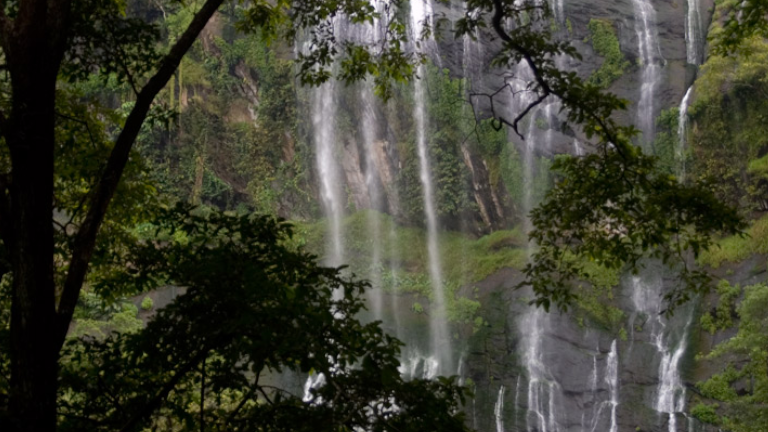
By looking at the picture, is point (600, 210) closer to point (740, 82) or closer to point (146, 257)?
point (146, 257)

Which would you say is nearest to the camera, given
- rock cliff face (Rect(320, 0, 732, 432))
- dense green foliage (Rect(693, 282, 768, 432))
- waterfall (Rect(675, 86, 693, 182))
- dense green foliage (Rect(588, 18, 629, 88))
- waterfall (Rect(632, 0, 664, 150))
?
dense green foliage (Rect(693, 282, 768, 432))

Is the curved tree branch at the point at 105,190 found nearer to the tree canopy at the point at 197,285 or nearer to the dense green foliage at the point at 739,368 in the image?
the tree canopy at the point at 197,285

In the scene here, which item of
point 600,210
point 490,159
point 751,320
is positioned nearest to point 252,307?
point 600,210

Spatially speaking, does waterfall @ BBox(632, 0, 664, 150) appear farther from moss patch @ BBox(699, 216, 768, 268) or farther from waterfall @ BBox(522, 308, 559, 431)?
waterfall @ BBox(522, 308, 559, 431)

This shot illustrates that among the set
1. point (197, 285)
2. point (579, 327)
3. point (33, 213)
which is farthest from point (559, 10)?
point (33, 213)

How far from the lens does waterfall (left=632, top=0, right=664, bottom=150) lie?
18.7m

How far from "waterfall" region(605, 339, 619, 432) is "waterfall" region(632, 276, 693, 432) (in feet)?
2.58

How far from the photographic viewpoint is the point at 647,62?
19016mm

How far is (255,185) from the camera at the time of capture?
20.9 metres

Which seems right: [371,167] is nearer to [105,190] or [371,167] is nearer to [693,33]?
[693,33]

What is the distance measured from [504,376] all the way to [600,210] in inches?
493

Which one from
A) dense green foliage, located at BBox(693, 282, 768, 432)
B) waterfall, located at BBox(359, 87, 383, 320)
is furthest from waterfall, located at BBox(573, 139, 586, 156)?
waterfall, located at BBox(359, 87, 383, 320)

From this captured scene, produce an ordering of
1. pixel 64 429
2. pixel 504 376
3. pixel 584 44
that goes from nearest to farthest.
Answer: pixel 64 429, pixel 504 376, pixel 584 44

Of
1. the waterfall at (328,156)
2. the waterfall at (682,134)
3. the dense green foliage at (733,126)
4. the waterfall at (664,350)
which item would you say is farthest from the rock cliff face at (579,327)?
the dense green foliage at (733,126)
